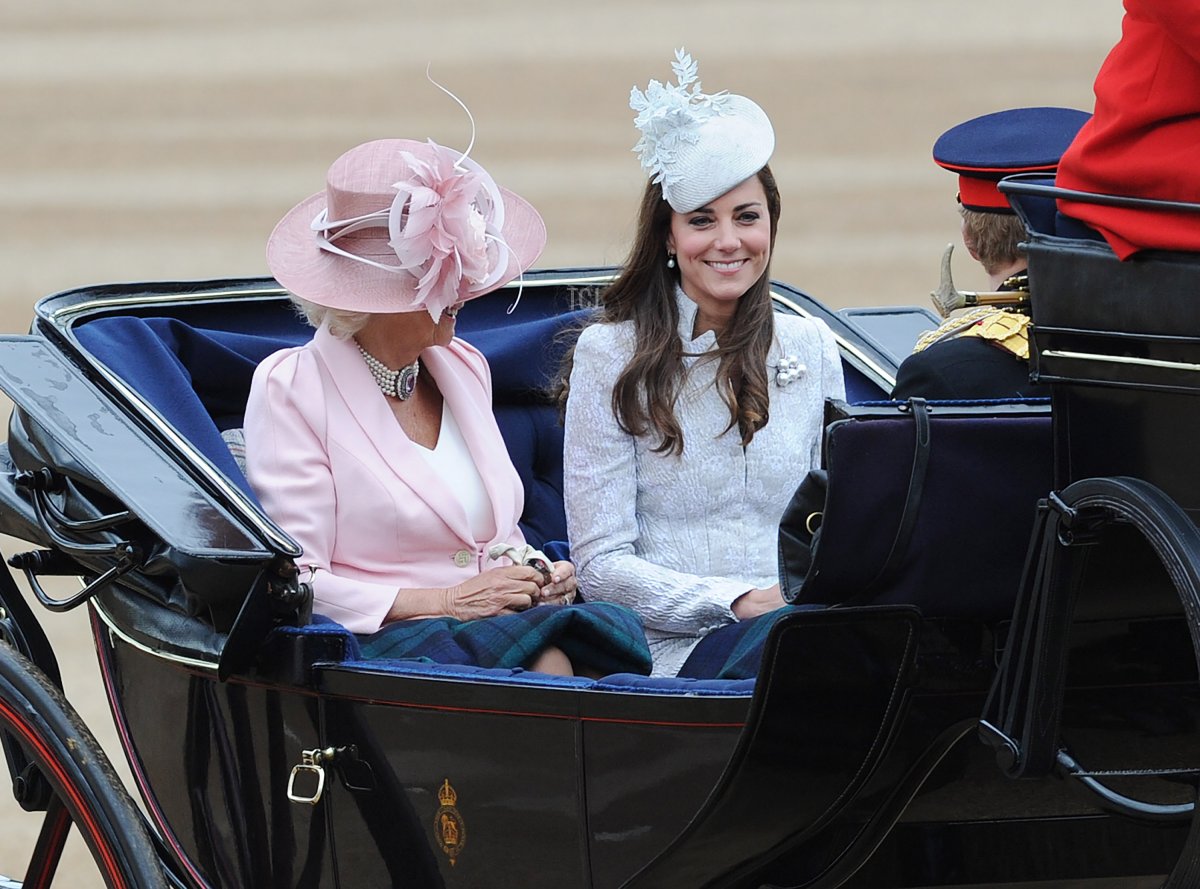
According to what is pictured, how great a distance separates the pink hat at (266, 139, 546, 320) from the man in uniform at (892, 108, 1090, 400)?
632 mm

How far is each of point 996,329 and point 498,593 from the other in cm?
75

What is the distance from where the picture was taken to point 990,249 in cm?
249

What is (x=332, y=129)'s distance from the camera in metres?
10.6

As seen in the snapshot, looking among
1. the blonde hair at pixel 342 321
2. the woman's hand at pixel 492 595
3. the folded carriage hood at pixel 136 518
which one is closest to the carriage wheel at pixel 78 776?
the folded carriage hood at pixel 136 518

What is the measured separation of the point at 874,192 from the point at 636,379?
711 cm

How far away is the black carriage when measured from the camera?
183 cm

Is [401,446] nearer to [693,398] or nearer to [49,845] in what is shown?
[693,398]

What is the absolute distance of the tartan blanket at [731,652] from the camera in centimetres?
232

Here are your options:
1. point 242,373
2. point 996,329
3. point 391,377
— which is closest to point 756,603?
point 996,329

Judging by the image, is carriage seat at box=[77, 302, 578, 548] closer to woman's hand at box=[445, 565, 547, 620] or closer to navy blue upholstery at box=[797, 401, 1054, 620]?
woman's hand at box=[445, 565, 547, 620]

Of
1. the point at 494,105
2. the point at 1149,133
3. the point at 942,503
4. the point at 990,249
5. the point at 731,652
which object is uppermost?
the point at 1149,133

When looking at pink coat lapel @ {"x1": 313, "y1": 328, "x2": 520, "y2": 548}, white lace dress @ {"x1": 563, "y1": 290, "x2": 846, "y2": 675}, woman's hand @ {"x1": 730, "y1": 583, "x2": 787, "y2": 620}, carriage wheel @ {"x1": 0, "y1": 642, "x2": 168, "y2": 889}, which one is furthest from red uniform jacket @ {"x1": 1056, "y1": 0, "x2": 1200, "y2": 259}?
carriage wheel @ {"x1": 0, "y1": 642, "x2": 168, "y2": 889}

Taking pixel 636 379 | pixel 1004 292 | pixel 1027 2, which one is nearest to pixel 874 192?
pixel 1027 2

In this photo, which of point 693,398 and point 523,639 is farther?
point 693,398
